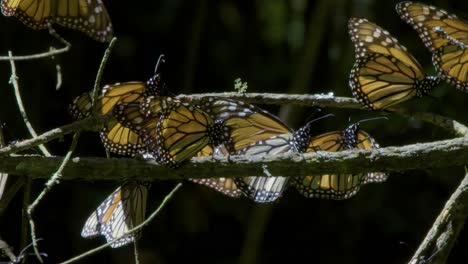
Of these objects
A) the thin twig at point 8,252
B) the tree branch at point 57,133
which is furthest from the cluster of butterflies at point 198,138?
the thin twig at point 8,252

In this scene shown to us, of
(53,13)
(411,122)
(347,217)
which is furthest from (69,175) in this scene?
(347,217)

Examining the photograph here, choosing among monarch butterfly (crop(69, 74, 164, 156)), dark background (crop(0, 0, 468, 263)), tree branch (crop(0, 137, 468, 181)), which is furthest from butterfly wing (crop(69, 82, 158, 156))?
dark background (crop(0, 0, 468, 263))

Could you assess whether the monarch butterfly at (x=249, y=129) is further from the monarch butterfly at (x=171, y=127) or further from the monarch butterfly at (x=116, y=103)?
the monarch butterfly at (x=116, y=103)

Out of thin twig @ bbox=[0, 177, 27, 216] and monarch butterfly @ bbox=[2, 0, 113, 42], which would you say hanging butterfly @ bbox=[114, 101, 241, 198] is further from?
monarch butterfly @ bbox=[2, 0, 113, 42]

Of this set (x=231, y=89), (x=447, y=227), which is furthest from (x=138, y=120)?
(x=231, y=89)

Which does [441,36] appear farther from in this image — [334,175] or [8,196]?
[8,196]
